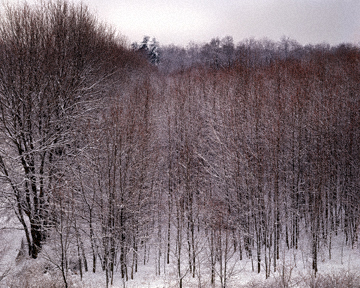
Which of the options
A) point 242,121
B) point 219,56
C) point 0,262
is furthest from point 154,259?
point 219,56

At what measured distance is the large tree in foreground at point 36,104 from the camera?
12.9 metres

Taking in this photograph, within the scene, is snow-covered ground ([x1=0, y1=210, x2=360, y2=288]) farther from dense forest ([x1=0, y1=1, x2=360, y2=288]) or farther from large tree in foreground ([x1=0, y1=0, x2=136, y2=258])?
large tree in foreground ([x1=0, y1=0, x2=136, y2=258])

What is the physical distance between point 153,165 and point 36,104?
24.1ft

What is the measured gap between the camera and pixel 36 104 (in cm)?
1353

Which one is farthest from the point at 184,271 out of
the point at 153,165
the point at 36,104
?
the point at 36,104

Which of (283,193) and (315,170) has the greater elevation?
(315,170)

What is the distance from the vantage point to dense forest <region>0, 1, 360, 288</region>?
13.1 meters

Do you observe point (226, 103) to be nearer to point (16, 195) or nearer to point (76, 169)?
point (76, 169)

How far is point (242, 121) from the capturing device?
62.0 ft

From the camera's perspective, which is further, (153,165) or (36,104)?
(153,165)

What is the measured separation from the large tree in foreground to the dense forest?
82mm

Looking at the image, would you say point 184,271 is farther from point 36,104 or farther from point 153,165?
point 36,104

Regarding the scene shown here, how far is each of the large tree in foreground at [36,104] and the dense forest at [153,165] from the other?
0.08 m

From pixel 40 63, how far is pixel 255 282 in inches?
602
